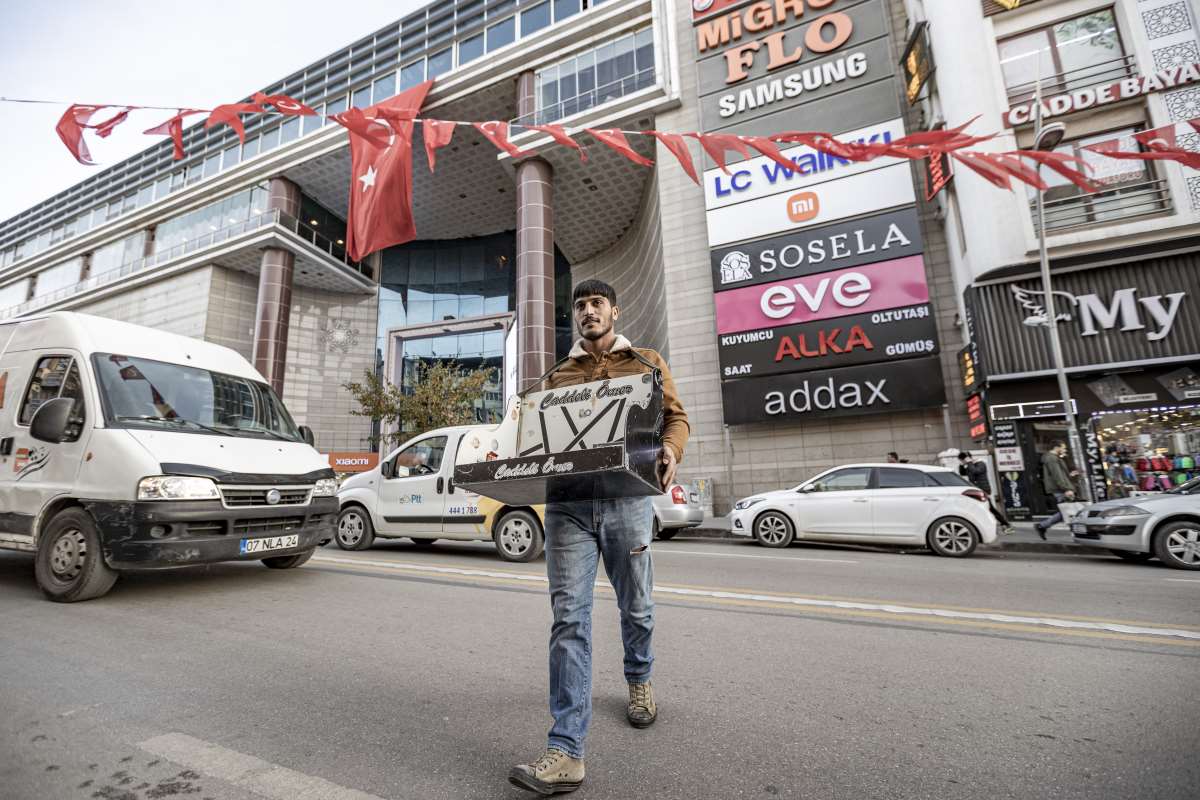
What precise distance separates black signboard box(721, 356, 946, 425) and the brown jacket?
1513 centimetres

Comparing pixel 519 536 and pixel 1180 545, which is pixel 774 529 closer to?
pixel 519 536

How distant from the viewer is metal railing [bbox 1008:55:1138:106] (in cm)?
1363

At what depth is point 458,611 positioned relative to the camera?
4.43m

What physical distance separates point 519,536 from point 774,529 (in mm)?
4905

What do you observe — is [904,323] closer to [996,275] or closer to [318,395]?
[996,275]

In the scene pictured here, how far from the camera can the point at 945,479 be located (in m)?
8.77

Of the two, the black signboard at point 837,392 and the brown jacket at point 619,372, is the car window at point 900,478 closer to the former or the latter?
the black signboard at point 837,392

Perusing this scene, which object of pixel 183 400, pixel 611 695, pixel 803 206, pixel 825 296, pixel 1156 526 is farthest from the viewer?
pixel 803 206

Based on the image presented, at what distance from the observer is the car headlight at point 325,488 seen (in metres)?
5.62

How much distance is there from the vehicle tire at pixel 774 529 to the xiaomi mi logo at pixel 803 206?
36.5 feet

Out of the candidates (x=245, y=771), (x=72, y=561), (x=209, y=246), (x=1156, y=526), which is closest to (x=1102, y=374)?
(x=1156, y=526)

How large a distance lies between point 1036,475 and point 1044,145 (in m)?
7.65

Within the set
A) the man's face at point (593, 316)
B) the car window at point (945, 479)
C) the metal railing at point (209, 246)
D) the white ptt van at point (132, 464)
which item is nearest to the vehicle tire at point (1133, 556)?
the car window at point (945, 479)

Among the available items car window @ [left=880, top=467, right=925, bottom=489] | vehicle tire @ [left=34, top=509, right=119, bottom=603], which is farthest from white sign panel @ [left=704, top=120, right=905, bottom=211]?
vehicle tire @ [left=34, top=509, right=119, bottom=603]
